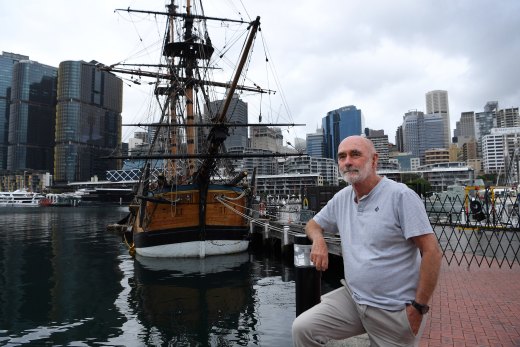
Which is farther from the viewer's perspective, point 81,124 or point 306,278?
point 81,124

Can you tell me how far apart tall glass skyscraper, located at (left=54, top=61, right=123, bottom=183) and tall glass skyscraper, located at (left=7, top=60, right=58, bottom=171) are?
847 inches

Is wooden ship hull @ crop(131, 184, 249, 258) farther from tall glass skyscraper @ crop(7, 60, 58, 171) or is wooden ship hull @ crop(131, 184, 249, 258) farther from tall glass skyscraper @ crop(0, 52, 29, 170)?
tall glass skyscraper @ crop(0, 52, 29, 170)

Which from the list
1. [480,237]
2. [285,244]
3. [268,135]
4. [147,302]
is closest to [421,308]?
[147,302]

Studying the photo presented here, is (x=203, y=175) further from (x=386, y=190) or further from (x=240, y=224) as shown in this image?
(x=386, y=190)

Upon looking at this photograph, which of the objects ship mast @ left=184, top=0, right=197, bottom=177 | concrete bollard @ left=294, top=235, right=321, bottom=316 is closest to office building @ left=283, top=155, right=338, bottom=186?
ship mast @ left=184, top=0, right=197, bottom=177

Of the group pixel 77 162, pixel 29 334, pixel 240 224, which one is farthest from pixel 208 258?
pixel 77 162

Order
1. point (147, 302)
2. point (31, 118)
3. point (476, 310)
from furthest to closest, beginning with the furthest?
1. point (31, 118)
2. point (147, 302)
3. point (476, 310)

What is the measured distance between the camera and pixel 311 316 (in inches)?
105

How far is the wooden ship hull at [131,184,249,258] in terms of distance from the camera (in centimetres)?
1816

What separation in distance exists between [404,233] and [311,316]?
2.94 feet

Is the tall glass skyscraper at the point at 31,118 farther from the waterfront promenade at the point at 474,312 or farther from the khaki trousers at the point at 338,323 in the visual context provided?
the khaki trousers at the point at 338,323

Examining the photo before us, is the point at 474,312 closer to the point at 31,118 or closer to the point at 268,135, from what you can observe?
the point at 268,135

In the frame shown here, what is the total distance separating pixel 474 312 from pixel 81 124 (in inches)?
7100

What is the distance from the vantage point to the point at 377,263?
8.05 feet
